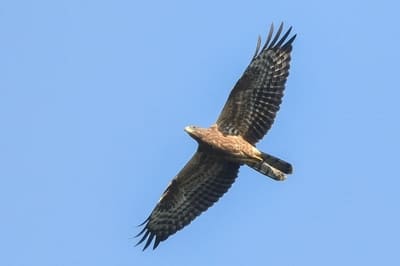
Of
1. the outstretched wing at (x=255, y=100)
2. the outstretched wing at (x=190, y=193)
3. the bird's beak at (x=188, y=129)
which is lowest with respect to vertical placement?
the outstretched wing at (x=190, y=193)

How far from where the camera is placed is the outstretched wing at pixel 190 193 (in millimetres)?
21406

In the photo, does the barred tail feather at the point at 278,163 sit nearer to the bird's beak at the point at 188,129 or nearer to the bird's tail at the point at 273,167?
the bird's tail at the point at 273,167

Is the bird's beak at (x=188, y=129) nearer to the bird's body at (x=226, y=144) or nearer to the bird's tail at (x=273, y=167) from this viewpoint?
the bird's body at (x=226, y=144)

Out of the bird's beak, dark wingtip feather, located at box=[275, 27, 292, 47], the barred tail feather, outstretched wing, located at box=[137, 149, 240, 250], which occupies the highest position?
dark wingtip feather, located at box=[275, 27, 292, 47]

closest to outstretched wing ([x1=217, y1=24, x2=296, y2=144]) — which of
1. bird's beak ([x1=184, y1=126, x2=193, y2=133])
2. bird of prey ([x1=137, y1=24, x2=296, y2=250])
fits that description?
bird of prey ([x1=137, y1=24, x2=296, y2=250])

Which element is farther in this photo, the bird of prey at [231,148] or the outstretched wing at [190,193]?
the outstretched wing at [190,193]

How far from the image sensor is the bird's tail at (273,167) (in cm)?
2052

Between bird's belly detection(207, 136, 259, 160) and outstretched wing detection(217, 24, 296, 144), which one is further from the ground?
outstretched wing detection(217, 24, 296, 144)

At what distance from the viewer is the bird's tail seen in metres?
20.5

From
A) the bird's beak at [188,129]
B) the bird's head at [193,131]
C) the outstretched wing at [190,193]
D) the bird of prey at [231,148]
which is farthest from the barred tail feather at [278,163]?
the bird's beak at [188,129]

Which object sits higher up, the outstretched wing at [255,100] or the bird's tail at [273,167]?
the outstretched wing at [255,100]

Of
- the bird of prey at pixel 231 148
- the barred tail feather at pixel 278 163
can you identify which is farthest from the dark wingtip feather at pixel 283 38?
the barred tail feather at pixel 278 163

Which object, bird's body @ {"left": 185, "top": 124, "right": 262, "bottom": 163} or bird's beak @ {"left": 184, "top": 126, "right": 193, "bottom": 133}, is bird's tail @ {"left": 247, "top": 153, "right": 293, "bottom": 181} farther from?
bird's beak @ {"left": 184, "top": 126, "right": 193, "bottom": 133}

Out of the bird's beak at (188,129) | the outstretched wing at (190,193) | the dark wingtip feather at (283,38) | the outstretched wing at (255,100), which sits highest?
the dark wingtip feather at (283,38)
